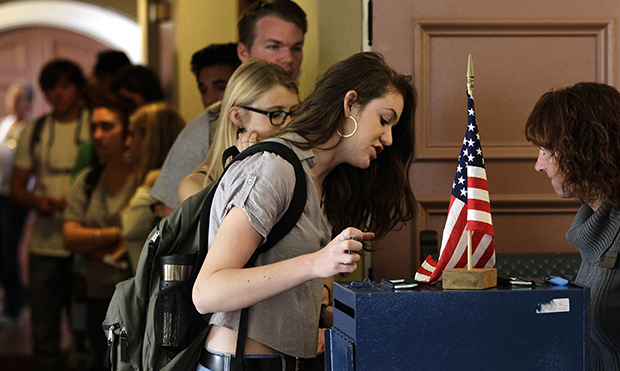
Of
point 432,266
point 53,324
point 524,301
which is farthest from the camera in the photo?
point 53,324

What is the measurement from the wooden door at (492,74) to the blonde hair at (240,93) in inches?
19.1

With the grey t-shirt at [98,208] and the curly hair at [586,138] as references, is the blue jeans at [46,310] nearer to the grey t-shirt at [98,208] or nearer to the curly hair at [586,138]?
the grey t-shirt at [98,208]

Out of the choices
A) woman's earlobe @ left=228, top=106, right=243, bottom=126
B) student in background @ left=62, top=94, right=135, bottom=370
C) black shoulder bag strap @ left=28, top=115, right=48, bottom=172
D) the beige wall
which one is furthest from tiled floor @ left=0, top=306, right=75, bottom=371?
woman's earlobe @ left=228, top=106, right=243, bottom=126

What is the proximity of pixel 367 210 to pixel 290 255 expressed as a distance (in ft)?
1.94

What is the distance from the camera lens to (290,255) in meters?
1.59

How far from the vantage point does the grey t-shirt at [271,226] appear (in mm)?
1491

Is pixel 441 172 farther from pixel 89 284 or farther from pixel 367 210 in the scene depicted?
pixel 89 284

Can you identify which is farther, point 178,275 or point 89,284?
point 89,284

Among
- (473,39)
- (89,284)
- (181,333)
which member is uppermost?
(473,39)

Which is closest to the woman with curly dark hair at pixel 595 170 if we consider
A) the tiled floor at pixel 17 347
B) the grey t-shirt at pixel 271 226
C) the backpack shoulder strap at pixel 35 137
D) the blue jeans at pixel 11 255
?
the grey t-shirt at pixel 271 226

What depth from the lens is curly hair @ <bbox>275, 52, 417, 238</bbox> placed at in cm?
175

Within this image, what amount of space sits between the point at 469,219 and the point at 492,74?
1141 millimetres

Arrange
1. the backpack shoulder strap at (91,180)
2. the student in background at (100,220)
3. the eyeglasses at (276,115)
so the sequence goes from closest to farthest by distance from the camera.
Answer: the eyeglasses at (276,115), the student in background at (100,220), the backpack shoulder strap at (91,180)

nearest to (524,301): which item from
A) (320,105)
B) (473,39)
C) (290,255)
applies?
(290,255)
